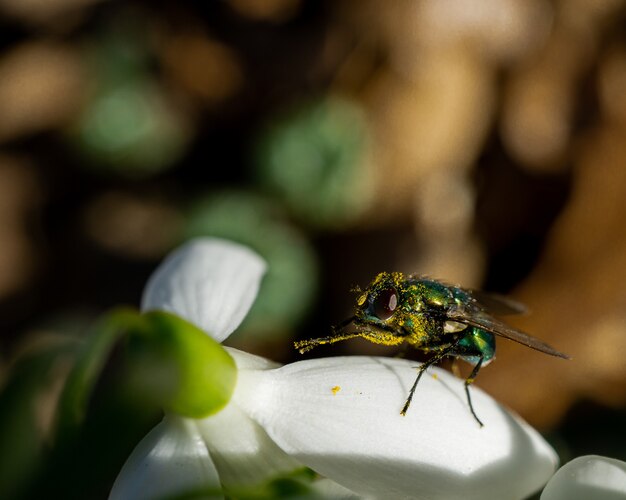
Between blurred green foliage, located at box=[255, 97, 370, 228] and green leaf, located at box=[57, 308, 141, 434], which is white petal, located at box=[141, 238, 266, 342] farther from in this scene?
blurred green foliage, located at box=[255, 97, 370, 228]

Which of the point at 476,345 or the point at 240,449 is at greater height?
the point at 476,345

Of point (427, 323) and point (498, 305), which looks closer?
point (427, 323)

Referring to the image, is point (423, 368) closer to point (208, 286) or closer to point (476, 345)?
point (476, 345)

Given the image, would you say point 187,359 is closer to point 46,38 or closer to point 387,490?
point 387,490

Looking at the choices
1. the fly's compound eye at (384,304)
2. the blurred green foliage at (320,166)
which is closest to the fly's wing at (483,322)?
the fly's compound eye at (384,304)

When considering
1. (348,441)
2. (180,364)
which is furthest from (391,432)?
(180,364)

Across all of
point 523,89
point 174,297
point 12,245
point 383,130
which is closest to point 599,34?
point 523,89

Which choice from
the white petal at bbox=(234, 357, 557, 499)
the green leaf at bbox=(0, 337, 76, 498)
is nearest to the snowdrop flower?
the white petal at bbox=(234, 357, 557, 499)
